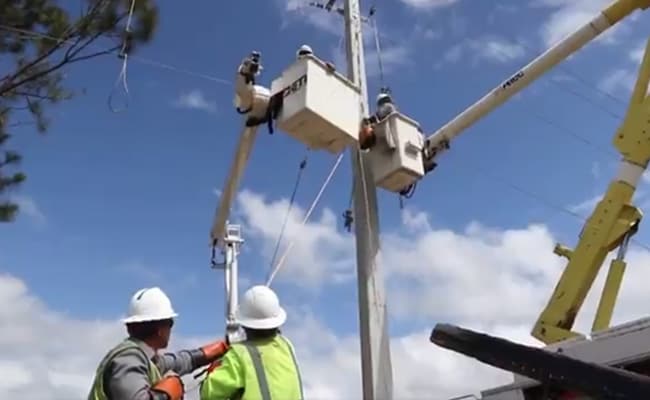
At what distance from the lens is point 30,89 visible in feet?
29.2

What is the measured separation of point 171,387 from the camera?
9.14 ft

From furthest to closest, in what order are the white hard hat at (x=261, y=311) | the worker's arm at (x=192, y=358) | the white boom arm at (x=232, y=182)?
the white boom arm at (x=232, y=182)
the worker's arm at (x=192, y=358)
the white hard hat at (x=261, y=311)

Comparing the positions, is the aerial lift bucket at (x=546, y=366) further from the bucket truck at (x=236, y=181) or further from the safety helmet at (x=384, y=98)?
the safety helmet at (x=384, y=98)

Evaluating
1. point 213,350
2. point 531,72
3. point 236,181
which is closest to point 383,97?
point 531,72

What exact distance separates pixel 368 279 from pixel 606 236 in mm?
2013

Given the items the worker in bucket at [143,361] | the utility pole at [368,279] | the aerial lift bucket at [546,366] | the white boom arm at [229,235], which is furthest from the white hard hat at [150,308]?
the white boom arm at [229,235]

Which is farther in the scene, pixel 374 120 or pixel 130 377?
pixel 374 120

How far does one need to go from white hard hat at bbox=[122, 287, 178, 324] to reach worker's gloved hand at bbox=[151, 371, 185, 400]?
0.97 feet

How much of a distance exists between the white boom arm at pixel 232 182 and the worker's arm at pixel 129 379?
15.9 feet

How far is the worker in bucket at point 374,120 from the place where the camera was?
675 centimetres

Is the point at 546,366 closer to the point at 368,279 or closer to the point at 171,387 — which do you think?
the point at 171,387

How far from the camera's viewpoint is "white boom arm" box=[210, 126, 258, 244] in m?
8.14

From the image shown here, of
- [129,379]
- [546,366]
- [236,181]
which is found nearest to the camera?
[546,366]

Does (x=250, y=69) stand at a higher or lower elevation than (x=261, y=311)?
higher
